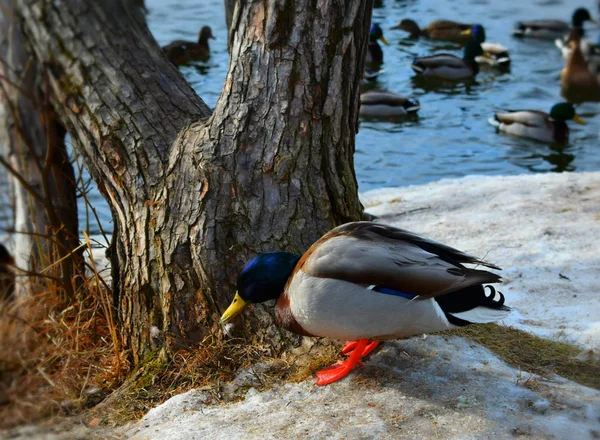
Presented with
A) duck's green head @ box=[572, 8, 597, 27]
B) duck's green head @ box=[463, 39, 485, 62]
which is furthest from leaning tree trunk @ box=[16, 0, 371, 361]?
duck's green head @ box=[572, 8, 597, 27]

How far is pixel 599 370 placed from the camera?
12.8 ft

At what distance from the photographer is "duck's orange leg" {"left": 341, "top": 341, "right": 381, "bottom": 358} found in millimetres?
3820

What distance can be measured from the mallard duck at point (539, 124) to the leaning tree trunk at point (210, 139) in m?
7.43

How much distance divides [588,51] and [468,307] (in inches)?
468

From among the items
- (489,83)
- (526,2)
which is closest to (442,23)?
(489,83)

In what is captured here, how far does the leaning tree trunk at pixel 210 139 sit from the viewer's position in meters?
→ 3.84

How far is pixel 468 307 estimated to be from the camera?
11.3 ft

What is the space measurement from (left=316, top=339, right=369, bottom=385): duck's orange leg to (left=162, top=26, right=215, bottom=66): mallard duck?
10.6 metres

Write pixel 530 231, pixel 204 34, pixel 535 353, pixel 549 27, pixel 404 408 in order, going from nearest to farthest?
pixel 404 408
pixel 535 353
pixel 530 231
pixel 204 34
pixel 549 27

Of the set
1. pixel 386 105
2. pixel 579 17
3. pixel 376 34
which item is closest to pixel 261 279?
pixel 386 105

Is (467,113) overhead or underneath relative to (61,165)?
underneath

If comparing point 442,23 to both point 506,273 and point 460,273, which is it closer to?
point 506,273

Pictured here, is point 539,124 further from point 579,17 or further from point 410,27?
point 579,17

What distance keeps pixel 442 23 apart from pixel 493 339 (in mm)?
12715
